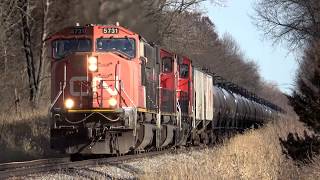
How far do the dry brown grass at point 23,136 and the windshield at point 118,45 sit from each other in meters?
4.93

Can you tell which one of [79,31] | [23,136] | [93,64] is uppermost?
[79,31]

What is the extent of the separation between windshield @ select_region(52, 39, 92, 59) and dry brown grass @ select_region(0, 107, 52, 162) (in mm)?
4060

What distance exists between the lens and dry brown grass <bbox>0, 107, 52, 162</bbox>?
18384 millimetres

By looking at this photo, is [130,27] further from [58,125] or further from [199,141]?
[199,141]

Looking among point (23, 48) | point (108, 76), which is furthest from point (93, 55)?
point (23, 48)

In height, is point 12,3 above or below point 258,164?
above

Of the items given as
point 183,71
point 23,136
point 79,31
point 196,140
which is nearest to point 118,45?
point 79,31

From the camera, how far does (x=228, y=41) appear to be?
345 feet

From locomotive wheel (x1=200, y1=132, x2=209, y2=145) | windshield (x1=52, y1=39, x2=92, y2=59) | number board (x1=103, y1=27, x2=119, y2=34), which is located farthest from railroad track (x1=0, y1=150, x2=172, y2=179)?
locomotive wheel (x1=200, y1=132, x2=209, y2=145)

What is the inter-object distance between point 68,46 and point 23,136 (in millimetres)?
6762

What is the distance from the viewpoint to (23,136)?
20953mm

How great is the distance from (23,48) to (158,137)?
14718 mm

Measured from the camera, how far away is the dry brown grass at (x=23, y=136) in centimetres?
1838

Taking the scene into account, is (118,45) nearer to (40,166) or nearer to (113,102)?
(113,102)
